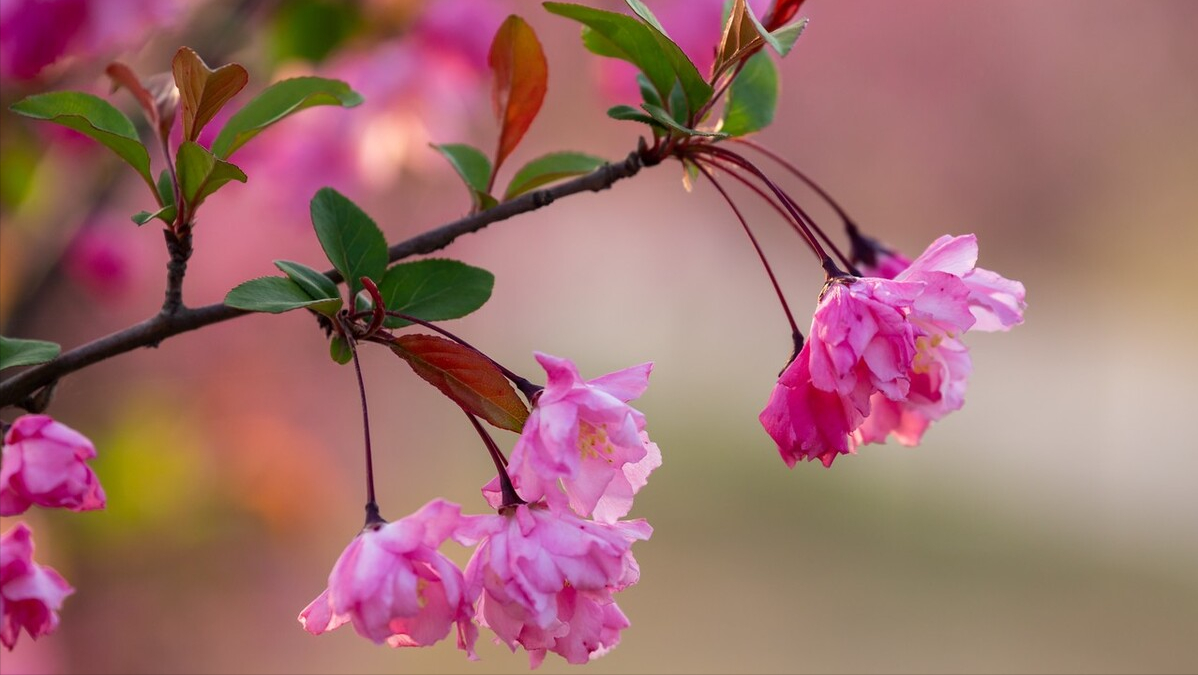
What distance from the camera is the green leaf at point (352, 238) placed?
0.53m

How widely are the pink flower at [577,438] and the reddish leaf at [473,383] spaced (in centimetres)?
2

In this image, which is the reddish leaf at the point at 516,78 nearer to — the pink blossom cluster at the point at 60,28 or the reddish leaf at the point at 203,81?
the reddish leaf at the point at 203,81

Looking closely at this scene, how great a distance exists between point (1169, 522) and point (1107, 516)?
0.23m

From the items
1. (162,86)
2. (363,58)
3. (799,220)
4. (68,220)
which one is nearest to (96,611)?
(68,220)

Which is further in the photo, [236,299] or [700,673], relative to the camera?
[700,673]

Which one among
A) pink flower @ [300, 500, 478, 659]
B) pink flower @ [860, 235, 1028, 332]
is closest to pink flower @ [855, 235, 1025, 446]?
pink flower @ [860, 235, 1028, 332]

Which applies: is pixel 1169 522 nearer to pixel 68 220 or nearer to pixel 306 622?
pixel 68 220

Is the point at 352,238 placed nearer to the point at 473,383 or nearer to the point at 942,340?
the point at 473,383

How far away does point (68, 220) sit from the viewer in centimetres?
130

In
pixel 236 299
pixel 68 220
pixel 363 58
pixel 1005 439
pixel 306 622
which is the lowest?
pixel 306 622

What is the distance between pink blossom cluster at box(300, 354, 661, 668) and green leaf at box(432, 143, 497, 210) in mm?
204

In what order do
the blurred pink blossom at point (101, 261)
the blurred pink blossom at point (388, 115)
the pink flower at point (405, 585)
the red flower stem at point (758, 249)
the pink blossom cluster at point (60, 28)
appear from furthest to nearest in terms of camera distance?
the blurred pink blossom at point (101, 261) < the blurred pink blossom at point (388, 115) < the pink blossom cluster at point (60, 28) < the red flower stem at point (758, 249) < the pink flower at point (405, 585)

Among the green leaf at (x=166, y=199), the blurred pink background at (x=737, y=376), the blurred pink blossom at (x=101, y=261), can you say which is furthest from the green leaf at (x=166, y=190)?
the blurred pink blossom at (x=101, y=261)

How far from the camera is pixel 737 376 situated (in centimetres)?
606
